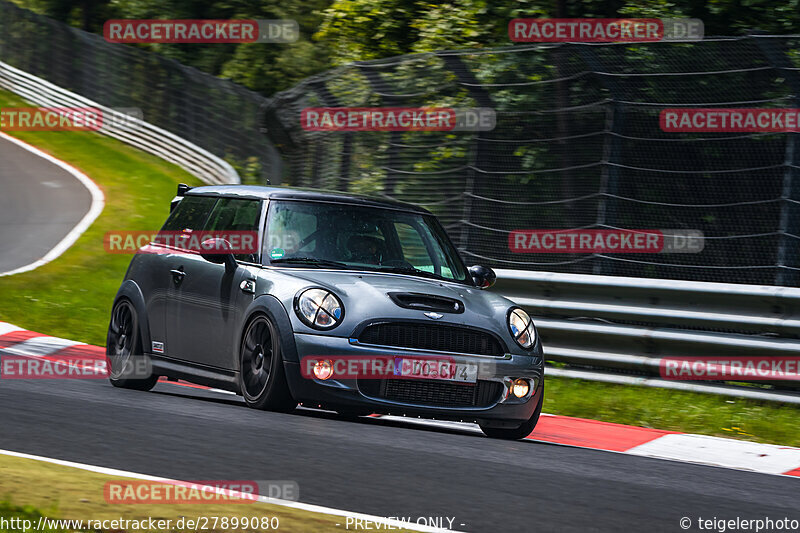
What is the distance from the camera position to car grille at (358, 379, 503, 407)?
23.2ft

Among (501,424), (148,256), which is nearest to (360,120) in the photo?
(148,256)

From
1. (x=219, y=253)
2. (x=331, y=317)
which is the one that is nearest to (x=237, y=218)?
(x=219, y=253)

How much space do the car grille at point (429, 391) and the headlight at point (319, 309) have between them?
0.40m

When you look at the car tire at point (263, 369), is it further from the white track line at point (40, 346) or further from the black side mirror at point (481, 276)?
the white track line at point (40, 346)

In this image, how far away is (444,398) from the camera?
23.5 ft

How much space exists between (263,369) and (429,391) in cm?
102

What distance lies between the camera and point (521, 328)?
7555 mm

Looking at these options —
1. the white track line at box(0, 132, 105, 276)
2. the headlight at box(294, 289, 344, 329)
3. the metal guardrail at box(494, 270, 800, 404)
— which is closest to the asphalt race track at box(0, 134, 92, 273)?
the white track line at box(0, 132, 105, 276)

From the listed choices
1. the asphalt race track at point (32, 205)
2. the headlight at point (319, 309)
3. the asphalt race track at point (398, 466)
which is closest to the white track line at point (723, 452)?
the asphalt race track at point (398, 466)

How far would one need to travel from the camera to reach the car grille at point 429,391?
7.07 metres

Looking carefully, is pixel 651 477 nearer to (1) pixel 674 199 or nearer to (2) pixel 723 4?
(1) pixel 674 199

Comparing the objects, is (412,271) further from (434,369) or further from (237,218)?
(237,218)

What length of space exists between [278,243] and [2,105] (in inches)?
1091

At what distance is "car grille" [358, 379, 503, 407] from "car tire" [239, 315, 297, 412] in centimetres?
49
